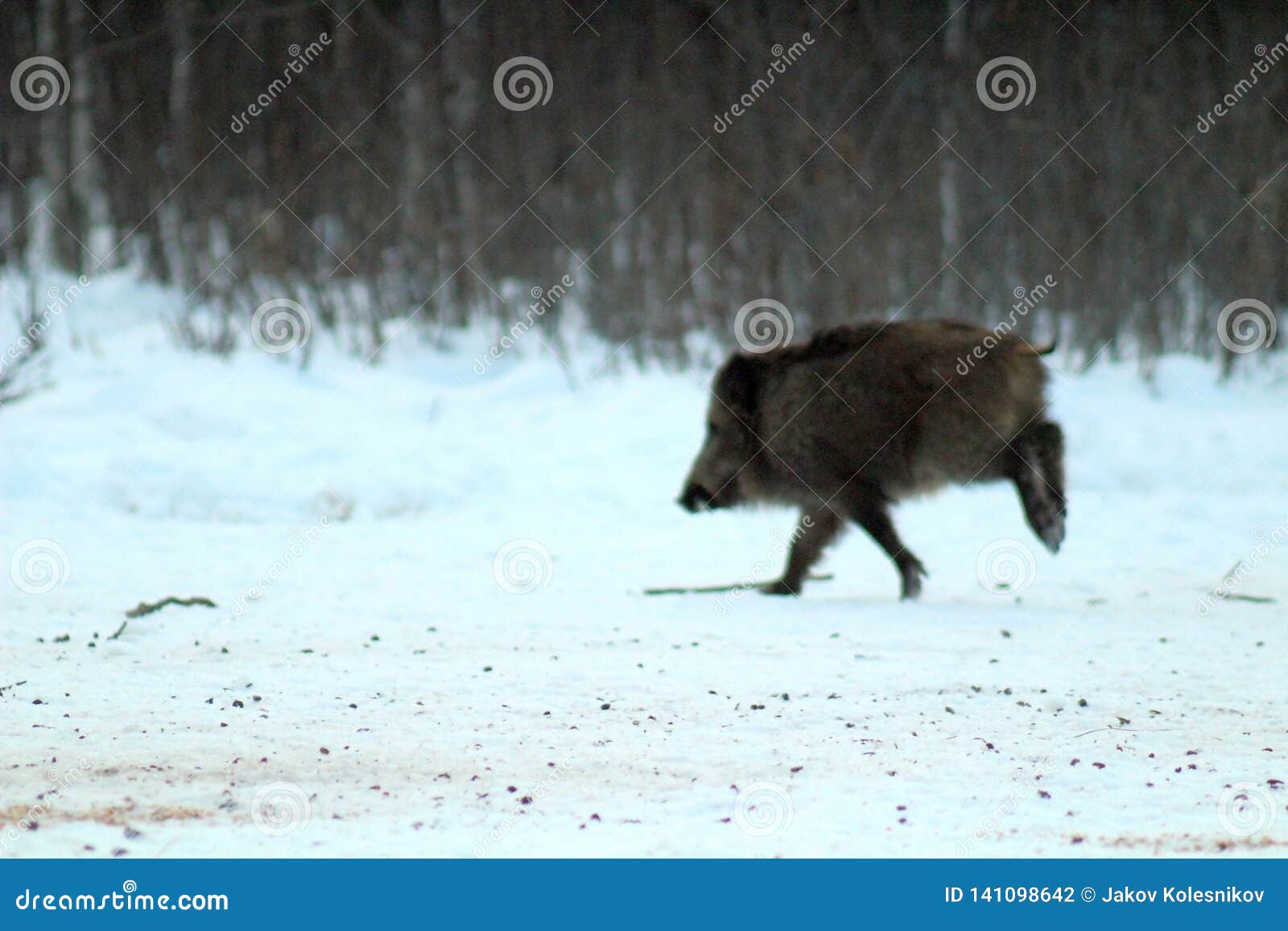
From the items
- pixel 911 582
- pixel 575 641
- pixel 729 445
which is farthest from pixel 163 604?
pixel 911 582

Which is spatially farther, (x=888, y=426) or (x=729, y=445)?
(x=729, y=445)

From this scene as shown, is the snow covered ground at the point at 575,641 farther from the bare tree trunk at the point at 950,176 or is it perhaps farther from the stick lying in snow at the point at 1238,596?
the bare tree trunk at the point at 950,176

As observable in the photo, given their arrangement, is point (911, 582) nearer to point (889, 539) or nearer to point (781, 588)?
point (889, 539)

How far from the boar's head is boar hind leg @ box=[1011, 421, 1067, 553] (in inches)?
53.5

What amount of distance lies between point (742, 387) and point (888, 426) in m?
Result: 0.86

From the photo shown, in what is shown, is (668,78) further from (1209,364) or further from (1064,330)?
(1209,364)

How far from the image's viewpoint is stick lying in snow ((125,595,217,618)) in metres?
6.85

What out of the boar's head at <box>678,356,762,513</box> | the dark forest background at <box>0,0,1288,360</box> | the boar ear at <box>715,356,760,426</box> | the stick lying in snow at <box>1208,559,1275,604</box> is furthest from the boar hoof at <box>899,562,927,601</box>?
the dark forest background at <box>0,0,1288,360</box>

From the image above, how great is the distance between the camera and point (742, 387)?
8.36 metres

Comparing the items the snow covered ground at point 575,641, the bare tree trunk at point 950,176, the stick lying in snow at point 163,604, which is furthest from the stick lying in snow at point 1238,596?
the bare tree trunk at point 950,176

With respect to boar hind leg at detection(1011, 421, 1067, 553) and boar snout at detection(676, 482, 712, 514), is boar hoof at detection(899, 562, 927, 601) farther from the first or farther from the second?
boar snout at detection(676, 482, 712, 514)

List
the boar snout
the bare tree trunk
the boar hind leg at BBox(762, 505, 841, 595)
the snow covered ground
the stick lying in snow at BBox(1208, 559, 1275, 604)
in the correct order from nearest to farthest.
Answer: the snow covered ground
the stick lying in snow at BBox(1208, 559, 1275, 604)
the boar hind leg at BBox(762, 505, 841, 595)
the boar snout
the bare tree trunk

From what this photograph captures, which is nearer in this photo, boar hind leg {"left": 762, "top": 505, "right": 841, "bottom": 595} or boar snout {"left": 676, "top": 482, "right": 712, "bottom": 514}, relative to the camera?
boar hind leg {"left": 762, "top": 505, "right": 841, "bottom": 595}

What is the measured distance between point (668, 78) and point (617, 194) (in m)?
1.60
